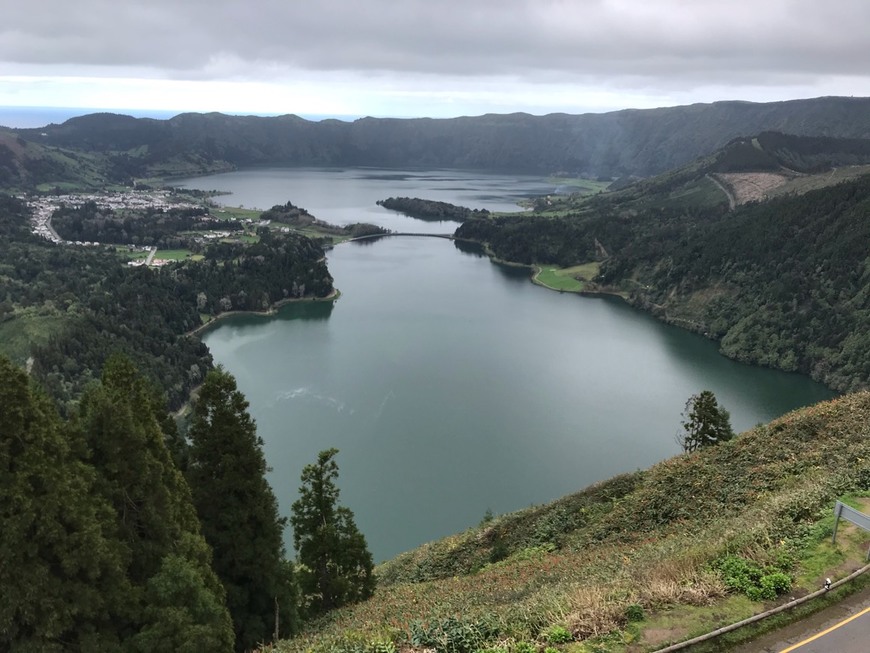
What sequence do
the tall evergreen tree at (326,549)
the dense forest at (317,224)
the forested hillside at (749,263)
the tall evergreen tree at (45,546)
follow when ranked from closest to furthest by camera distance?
the tall evergreen tree at (45,546), the tall evergreen tree at (326,549), the forested hillside at (749,263), the dense forest at (317,224)

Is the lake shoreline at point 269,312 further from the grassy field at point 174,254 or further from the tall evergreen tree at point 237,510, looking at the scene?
the tall evergreen tree at point 237,510

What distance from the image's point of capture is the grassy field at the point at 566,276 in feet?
376

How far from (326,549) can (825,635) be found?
13.8 meters

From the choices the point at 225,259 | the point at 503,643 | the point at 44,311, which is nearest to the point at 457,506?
the point at 503,643

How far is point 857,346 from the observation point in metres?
69.2

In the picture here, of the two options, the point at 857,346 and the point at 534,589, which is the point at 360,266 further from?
the point at 534,589

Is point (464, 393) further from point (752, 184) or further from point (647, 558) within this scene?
point (752, 184)

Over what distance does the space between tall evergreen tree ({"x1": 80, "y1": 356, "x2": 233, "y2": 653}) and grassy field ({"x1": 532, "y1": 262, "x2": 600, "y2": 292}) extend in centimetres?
10326

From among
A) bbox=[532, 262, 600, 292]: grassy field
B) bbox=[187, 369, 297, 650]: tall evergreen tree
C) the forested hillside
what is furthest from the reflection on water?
bbox=[187, 369, 297, 650]: tall evergreen tree

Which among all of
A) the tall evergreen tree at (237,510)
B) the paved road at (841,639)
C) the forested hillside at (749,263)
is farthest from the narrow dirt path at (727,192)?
the paved road at (841,639)

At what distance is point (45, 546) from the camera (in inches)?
451

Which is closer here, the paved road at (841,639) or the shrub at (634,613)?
the paved road at (841,639)

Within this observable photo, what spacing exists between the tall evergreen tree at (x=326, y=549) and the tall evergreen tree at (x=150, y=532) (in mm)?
4882

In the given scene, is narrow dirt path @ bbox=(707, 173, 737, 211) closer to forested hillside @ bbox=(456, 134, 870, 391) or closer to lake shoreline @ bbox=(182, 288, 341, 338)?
forested hillside @ bbox=(456, 134, 870, 391)
